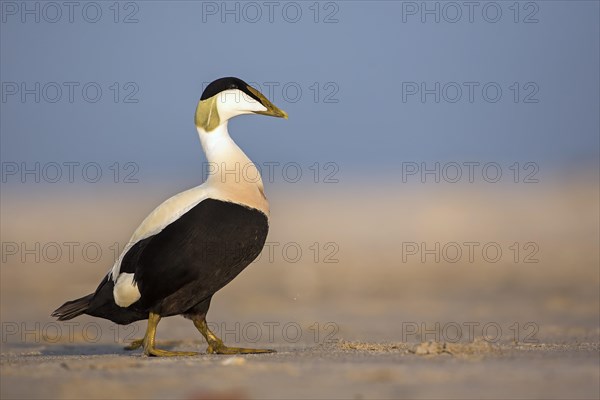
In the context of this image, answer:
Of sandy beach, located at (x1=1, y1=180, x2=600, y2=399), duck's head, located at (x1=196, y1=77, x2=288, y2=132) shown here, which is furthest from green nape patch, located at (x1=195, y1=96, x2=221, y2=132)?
sandy beach, located at (x1=1, y1=180, x2=600, y2=399)

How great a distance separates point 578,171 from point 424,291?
130 feet

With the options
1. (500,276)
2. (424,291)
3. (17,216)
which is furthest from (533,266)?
(17,216)

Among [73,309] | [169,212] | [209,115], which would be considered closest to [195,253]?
[169,212]

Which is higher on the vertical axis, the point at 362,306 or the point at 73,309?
the point at 73,309

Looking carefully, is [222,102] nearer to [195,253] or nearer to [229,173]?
[229,173]

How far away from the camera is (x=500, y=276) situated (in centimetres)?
A: 2534

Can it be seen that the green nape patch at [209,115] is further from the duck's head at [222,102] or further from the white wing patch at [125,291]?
the white wing patch at [125,291]

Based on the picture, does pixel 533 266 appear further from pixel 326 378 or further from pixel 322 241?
pixel 326 378

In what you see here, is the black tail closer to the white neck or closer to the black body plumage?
the black body plumage

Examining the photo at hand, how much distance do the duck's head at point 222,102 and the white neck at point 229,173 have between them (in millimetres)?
68

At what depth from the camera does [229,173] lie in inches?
435

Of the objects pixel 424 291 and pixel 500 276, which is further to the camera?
pixel 500 276

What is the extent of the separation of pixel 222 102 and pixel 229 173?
2.42ft

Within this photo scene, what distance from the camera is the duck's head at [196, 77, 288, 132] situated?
37.4 feet
